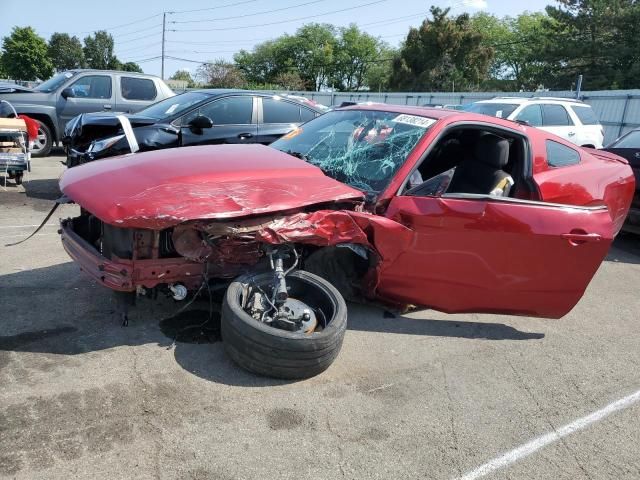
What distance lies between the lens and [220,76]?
2399 inches

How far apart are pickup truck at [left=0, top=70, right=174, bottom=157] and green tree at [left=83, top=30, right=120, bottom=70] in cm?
6356

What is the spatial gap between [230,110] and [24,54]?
53.9 meters

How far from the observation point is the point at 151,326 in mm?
3949

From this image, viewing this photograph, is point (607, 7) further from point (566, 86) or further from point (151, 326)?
point (151, 326)

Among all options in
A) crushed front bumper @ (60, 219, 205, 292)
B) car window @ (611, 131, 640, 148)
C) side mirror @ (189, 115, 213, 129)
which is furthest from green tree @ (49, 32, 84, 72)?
crushed front bumper @ (60, 219, 205, 292)

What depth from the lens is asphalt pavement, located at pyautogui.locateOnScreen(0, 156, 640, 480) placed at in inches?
104

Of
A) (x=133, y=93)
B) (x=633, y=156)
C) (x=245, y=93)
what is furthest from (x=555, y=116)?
(x=133, y=93)

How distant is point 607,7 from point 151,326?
45405mm

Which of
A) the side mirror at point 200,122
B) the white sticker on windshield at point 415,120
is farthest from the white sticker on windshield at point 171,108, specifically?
the white sticker on windshield at point 415,120

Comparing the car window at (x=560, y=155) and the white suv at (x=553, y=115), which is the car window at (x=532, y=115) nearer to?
the white suv at (x=553, y=115)

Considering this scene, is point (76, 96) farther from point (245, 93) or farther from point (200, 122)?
point (200, 122)

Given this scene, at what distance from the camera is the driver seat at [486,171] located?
15.8 feet

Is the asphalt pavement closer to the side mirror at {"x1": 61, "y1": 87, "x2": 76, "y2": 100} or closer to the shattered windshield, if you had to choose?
the shattered windshield

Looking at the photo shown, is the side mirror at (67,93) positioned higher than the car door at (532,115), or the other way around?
the car door at (532,115)
